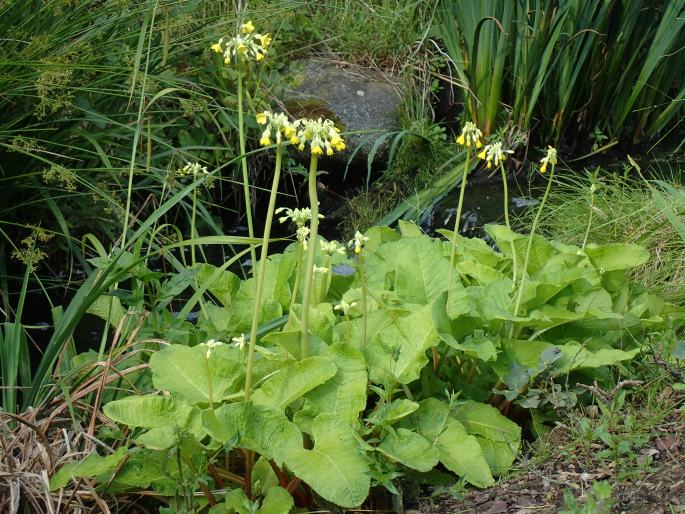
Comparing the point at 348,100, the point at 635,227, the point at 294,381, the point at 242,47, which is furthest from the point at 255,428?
the point at 348,100

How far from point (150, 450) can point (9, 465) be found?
0.33m

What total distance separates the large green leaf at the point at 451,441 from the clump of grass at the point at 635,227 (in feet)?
3.44

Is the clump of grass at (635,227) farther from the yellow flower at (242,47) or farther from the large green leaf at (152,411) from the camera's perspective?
the large green leaf at (152,411)

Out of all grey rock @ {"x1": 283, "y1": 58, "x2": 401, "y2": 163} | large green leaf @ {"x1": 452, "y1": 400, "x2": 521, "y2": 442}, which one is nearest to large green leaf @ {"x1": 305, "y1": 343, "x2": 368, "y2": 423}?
large green leaf @ {"x1": 452, "y1": 400, "x2": 521, "y2": 442}

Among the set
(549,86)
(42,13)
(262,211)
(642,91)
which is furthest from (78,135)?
(642,91)

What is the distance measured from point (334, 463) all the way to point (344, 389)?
0.82 ft

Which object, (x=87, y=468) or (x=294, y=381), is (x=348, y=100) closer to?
(x=294, y=381)

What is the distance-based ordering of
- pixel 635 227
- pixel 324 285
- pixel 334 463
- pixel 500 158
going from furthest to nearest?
pixel 635 227
pixel 324 285
pixel 500 158
pixel 334 463

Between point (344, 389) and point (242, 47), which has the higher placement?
point (242, 47)

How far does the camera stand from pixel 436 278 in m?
2.65

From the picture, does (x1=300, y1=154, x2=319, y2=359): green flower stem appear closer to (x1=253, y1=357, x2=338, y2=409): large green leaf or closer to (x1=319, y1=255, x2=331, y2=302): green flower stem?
(x1=253, y1=357, x2=338, y2=409): large green leaf

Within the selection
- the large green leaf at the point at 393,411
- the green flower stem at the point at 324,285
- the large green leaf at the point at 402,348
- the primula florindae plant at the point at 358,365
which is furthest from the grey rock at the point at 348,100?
the large green leaf at the point at 393,411

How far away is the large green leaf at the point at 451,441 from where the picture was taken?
2194 millimetres

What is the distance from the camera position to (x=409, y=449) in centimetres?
213
